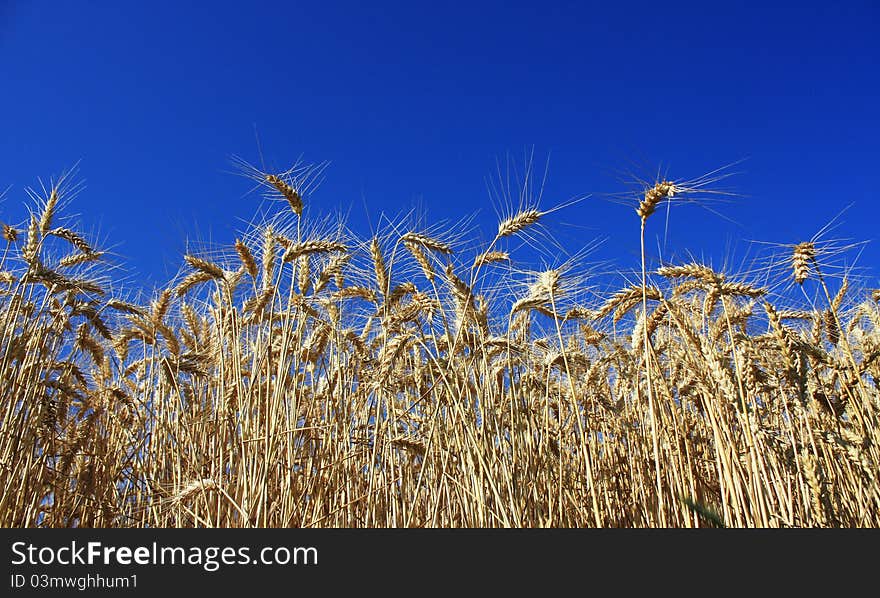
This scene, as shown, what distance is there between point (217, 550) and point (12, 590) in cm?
69

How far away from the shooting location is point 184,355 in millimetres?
3695

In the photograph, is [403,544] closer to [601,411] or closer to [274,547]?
[274,547]

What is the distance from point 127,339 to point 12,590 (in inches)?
117

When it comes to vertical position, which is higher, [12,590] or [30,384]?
[30,384]

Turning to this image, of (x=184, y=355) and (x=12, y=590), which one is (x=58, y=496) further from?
(x=12, y=590)

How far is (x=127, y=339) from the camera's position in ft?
15.1

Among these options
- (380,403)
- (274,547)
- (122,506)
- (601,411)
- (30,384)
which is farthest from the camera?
(601,411)

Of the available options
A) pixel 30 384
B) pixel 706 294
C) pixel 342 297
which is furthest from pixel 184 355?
pixel 706 294

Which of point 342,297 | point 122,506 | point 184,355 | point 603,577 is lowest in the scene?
point 603,577

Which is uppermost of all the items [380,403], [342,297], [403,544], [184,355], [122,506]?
[342,297]

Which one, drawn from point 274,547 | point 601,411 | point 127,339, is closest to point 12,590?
point 274,547

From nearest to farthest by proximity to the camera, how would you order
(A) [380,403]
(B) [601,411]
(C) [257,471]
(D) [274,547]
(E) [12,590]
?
1. (E) [12,590]
2. (D) [274,547]
3. (C) [257,471]
4. (A) [380,403]
5. (B) [601,411]

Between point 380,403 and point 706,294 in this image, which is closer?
point 380,403

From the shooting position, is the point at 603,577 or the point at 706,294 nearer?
the point at 603,577
